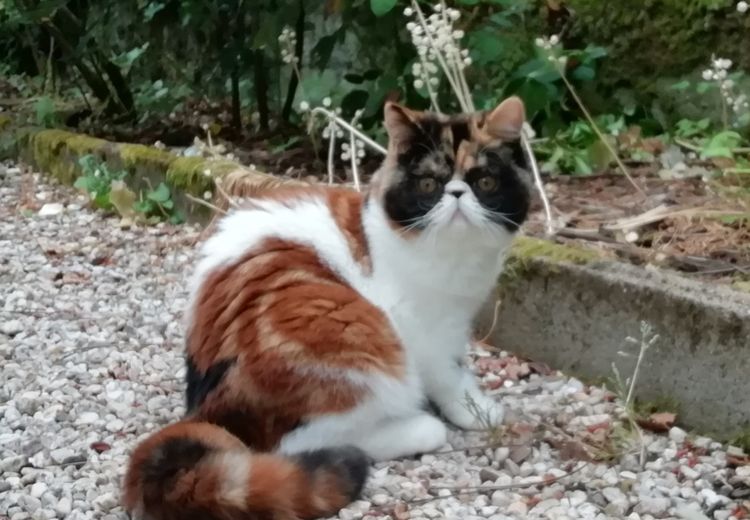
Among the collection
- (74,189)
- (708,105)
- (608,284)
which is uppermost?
(708,105)

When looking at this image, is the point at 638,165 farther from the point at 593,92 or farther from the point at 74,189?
the point at 74,189

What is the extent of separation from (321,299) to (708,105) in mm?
2560

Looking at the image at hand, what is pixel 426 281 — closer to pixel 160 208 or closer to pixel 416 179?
pixel 416 179

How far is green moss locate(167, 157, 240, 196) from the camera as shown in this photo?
4.33 metres

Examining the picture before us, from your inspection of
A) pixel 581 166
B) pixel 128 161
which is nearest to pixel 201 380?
pixel 581 166

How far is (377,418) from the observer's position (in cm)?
234

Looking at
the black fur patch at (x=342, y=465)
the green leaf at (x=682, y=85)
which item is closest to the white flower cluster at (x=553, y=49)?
the green leaf at (x=682, y=85)

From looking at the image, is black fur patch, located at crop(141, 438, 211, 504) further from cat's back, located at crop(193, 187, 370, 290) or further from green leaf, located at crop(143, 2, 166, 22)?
green leaf, located at crop(143, 2, 166, 22)

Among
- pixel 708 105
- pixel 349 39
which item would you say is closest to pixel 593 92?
pixel 708 105

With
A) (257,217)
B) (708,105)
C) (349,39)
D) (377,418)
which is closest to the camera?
(377,418)

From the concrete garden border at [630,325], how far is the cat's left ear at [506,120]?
552mm

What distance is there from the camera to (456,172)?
2.39 metres

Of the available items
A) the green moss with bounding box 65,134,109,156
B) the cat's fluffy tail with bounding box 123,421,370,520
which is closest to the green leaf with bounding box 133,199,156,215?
the green moss with bounding box 65,134,109,156

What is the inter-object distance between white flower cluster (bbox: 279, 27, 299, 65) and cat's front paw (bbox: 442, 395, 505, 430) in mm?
2306
